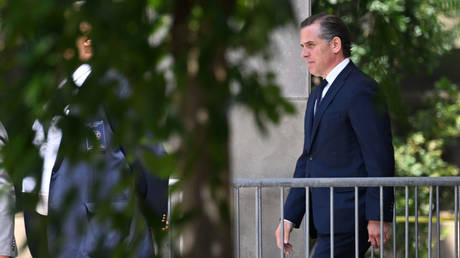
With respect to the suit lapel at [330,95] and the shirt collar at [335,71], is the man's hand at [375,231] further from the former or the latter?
the shirt collar at [335,71]

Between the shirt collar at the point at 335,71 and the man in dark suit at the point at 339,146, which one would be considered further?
the shirt collar at the point at 335,71

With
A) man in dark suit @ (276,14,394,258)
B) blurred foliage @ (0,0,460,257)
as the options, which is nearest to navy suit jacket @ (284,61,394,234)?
man in dark suit @ (276,14,394,258)

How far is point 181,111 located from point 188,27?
15cm

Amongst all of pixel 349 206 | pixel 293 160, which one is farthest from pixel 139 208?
pixel 293 160

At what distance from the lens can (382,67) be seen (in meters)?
2.01

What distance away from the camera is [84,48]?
1673mm

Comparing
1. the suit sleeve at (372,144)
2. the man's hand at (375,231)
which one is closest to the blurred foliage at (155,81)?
the suit sleeve at (372,144)

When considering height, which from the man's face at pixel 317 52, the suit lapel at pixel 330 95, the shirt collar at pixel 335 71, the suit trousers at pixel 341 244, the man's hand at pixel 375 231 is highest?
the man's face at pixel 317 52

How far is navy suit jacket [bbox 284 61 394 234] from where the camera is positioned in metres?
4.62

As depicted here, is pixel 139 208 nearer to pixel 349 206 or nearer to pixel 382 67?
pixel 382 67

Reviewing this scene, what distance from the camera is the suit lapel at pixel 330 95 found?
15.7 feet

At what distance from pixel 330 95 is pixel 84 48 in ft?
10.5

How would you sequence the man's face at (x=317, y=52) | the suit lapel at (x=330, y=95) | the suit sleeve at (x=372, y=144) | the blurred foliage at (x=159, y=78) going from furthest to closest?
the man's face at (x=317, y=52) < the suit lapel at (x=330, y=95) < the suit sleeve at (x=372, y=144) < the blurred foliage at (x=159, y=78)

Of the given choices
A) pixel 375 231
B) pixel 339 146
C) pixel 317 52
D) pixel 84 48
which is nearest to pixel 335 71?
pixel 317 52
